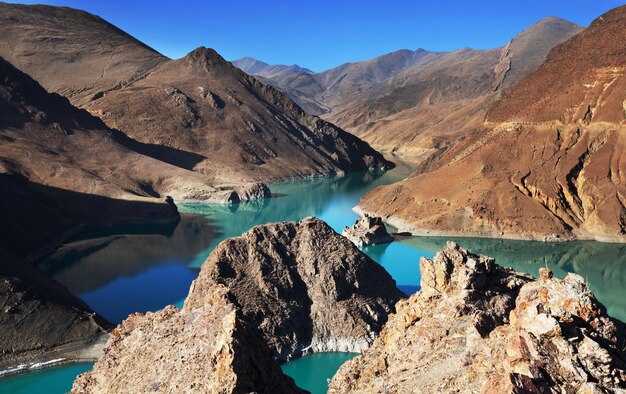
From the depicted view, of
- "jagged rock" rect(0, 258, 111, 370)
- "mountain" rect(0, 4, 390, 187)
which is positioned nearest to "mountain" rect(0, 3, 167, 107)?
"mountain" rect(0, 4, 390, 187)

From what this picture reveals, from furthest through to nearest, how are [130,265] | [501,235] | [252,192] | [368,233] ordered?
[252,192], [501,235], [368,233], [130,265]

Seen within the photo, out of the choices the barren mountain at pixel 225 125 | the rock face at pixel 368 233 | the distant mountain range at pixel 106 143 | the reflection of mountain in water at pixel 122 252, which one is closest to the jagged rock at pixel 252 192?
the distant mountain range at pixel 106 143

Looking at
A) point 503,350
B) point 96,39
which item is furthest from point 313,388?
point 96,39

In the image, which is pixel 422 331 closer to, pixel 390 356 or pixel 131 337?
pixel 390 356

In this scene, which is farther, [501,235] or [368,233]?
[501,235]

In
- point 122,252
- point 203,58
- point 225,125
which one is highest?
point 203,58

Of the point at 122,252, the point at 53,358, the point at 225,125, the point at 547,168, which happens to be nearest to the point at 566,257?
the point at 547,168

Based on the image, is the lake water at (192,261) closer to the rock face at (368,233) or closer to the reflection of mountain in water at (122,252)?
the reflection of mountain in water at (122,252)

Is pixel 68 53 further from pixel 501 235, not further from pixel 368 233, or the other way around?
pixel 501 235
